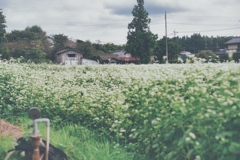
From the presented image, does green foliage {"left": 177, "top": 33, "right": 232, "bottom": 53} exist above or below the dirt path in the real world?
above

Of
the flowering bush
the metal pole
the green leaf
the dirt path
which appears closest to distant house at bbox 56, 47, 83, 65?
the flowering bush

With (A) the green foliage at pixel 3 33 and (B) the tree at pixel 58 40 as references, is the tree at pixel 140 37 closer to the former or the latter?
(A) the green foliage at pixel 3 33

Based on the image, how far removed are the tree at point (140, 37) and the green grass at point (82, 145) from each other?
128ft

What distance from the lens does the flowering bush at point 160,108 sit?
2.78 metres

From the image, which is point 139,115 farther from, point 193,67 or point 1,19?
point 1,19

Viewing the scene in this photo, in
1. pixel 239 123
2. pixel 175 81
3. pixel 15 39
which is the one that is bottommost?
pixel 239 123

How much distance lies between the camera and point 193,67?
4801 mm

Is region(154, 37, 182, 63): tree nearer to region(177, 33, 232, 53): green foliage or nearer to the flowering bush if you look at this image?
the flowering bush

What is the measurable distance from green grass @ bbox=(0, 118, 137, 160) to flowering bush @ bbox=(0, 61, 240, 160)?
24 cm

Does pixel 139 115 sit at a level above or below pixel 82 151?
above

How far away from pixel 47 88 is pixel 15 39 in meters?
78.0

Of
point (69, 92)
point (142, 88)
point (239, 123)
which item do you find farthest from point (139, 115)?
point (69, 92)

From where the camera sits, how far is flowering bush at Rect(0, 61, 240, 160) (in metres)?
2.78

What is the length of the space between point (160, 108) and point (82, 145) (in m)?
1.85
